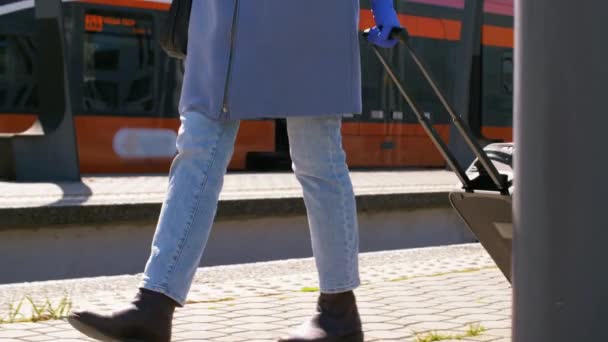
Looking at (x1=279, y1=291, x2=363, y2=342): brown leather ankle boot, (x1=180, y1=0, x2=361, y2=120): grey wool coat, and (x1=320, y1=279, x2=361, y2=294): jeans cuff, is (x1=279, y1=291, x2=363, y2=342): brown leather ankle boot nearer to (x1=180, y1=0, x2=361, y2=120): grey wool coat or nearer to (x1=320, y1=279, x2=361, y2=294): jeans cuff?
(x1=320, y1=279, x2=361, y2=294): jeans cuff

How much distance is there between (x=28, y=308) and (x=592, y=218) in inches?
105

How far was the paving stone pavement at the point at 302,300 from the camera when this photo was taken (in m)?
3.80

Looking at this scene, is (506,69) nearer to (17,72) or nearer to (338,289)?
(17,72)

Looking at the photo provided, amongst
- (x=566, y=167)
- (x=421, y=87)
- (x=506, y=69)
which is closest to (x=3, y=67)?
(x=421, y=87)

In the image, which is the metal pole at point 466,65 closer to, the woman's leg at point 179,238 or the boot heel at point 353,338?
the boot heel at point 353,338

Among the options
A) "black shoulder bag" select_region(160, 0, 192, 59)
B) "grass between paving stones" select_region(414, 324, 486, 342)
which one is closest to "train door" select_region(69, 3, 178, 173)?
"grass between paving stones" select_region(414, 324, 486, 342)

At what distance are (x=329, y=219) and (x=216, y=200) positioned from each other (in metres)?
0.36

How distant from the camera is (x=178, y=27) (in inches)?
132

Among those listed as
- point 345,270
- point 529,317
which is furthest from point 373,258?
point 529,317

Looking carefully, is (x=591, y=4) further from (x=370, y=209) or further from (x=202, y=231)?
(x=370, y=209)

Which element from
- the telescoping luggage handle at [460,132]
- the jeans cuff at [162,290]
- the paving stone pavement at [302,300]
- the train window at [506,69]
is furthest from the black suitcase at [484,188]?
the train window at [506,69]

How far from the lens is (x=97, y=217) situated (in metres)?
7.02

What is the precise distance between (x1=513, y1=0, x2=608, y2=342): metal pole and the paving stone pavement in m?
1.31

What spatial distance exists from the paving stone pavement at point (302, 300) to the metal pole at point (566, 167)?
4.31ft
